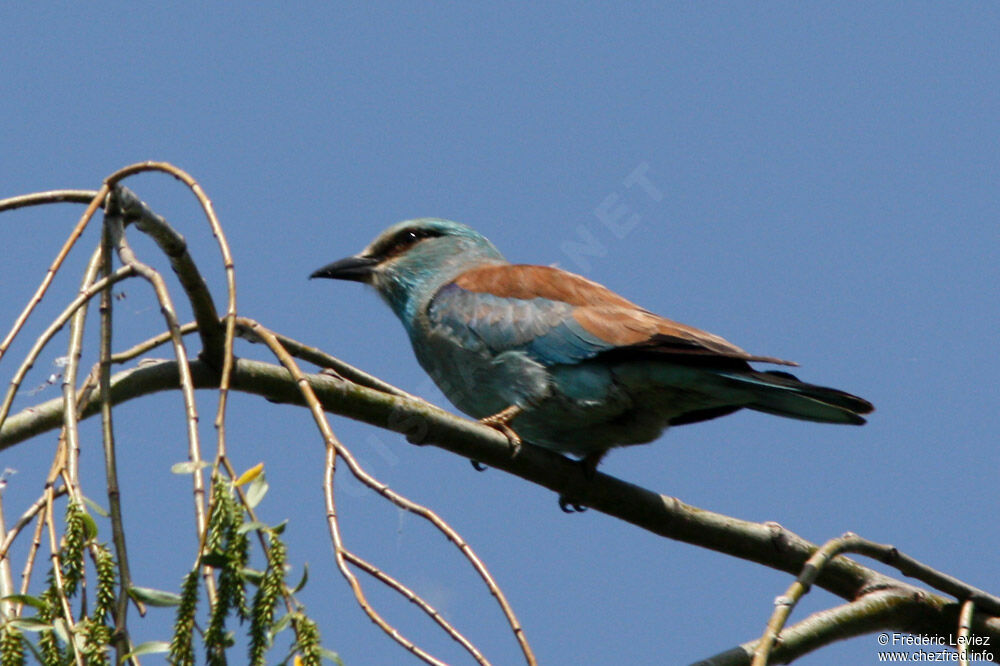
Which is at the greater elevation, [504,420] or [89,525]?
[504,420]

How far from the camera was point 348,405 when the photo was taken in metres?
3.31

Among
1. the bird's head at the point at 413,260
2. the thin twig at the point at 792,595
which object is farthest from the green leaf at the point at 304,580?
the bird's head at the point at 413,260

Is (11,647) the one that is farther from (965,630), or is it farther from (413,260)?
(413,260)

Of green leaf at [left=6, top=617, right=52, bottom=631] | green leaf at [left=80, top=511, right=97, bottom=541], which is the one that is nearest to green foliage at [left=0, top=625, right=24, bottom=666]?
green leaf at [left=6, top=617, right=52, bottom=631]

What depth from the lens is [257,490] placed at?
8.10ft

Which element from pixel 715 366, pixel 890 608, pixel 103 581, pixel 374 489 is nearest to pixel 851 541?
pixel 890 608

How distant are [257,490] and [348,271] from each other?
3.46 m

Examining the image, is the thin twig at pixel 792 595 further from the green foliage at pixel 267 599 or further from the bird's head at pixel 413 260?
the bird's head at pixel 413 260

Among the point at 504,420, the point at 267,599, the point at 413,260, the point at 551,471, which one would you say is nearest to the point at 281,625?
the point at 267,599

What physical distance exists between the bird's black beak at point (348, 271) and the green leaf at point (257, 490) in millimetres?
3406

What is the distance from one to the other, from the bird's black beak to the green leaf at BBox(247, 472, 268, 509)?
3.41 m

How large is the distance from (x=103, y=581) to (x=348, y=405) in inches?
49.4

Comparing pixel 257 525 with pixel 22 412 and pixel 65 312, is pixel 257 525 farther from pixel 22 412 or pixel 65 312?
pixel 22 412

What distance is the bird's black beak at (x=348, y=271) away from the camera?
19.2ft
